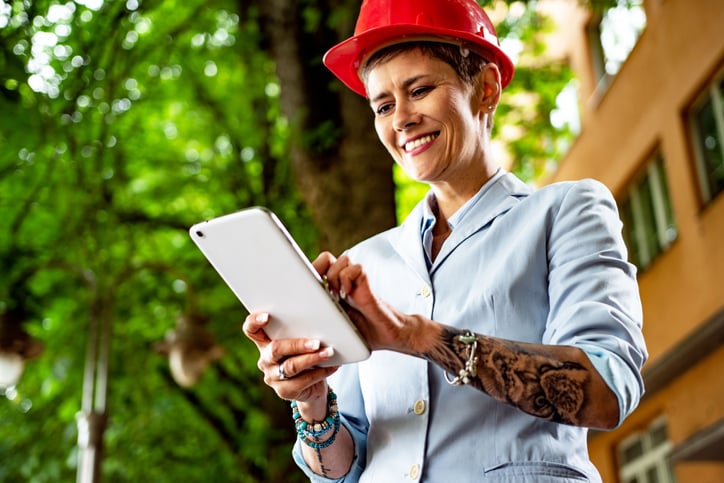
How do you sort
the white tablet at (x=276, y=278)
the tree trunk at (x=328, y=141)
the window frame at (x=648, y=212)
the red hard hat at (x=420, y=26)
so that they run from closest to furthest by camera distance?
1. the white tablet at (x=276, y=278)
2. the red hard hat at (x=420, y=26)
3. the tree trunk at (x=328, y=141)
4. the window frame at (x=648, y=212)

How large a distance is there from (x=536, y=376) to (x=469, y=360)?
0.13 metres

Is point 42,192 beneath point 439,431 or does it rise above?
above

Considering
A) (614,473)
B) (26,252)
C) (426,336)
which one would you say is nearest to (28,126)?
(26,252)

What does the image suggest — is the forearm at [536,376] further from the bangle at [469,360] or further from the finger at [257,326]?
the finger at [257,326]

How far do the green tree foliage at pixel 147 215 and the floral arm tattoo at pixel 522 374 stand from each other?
5803mm

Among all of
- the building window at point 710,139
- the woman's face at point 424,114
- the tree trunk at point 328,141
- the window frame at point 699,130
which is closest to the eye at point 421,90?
the woman's face at point 424,114

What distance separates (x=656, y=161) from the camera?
16.2m

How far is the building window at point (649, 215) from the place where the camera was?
621 inches

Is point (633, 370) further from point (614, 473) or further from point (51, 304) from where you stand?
point (614, 473)

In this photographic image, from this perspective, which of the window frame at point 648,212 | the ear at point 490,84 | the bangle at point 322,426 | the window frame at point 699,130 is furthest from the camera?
the window frame at point 648,212

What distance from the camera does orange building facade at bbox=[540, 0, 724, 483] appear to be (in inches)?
540

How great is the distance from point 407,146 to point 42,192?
25.2 feet

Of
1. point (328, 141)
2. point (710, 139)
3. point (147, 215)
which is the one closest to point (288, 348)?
point (328, 141)

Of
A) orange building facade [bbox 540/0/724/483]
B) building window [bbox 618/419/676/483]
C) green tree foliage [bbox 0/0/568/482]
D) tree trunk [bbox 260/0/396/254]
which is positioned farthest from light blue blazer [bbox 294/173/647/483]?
building window [bbox 618/419/676/483]
